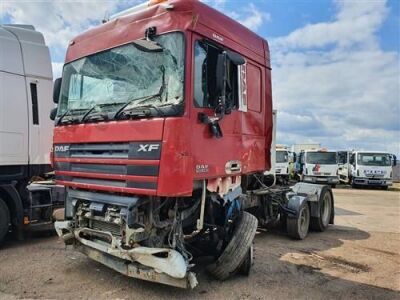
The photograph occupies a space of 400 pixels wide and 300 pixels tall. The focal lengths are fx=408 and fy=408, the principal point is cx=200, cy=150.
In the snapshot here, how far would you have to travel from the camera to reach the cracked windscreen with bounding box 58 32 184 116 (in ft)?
14.6

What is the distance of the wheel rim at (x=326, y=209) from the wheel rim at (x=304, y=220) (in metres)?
0.68

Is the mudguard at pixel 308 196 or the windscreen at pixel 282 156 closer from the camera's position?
the mudguard at pixel 308 196

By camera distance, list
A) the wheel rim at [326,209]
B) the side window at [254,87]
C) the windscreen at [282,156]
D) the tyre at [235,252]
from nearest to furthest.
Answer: the tyre at [235,252] → the side window at [254,87] → the wheel rim at [326,209] → the windscreen at [282,156]

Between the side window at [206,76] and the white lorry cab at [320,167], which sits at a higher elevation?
the side window at [206,76]

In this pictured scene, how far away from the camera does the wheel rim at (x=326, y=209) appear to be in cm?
961

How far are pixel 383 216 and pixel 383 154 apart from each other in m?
14.3

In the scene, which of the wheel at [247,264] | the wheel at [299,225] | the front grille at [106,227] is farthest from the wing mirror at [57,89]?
the wheel at [299,225]

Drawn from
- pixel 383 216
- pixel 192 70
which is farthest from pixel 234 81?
pixel 383 216

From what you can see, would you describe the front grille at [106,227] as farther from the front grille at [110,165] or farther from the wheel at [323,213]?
the wheel at [323,213]

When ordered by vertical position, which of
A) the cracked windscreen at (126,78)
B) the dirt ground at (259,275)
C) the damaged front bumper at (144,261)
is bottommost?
the dirt ground at (259,275)

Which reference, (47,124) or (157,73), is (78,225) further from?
(47,124)

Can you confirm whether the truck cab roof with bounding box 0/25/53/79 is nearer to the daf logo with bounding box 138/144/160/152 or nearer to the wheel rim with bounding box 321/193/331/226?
the daf logo with bounding box 138/144/160/152

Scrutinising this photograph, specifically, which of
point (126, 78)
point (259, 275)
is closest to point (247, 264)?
point (259, 275)

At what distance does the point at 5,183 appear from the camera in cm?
694
